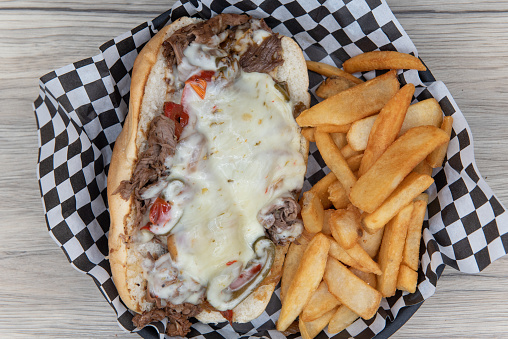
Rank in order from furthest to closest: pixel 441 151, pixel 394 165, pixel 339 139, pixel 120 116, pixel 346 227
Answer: pixel 120 116 < pixel 339 139 < pixel 441 151 < pixel 346 227 < pixel 394 165

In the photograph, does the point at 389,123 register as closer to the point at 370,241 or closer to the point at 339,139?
the point at 339,139

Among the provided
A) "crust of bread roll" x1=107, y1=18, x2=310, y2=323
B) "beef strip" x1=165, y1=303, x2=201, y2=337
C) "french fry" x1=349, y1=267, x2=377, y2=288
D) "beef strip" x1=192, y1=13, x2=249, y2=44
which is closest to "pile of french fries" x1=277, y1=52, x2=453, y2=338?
"french fry" x1=349, y1=267, x2=377, y2=288

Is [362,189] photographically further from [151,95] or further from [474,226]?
[151,95]

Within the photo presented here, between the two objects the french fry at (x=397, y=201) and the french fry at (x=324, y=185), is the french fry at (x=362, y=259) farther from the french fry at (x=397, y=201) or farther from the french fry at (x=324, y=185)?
the french fry at (x=324, y=185)

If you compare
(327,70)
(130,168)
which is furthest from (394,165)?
(130,168)

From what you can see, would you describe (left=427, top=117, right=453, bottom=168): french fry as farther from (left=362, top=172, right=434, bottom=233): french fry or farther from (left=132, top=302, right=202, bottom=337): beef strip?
(left=132, top=302, right=202, bottom=337): beef strip

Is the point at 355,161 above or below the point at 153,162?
below

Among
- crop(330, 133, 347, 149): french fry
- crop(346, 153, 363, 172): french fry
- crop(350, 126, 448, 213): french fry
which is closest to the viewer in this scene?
crop(350, 126, 448, 213): french fry

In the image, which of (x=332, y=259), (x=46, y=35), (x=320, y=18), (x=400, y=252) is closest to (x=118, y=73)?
(x=46, y=35)
